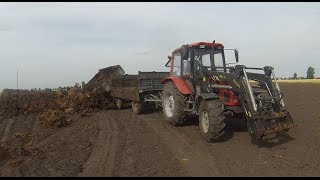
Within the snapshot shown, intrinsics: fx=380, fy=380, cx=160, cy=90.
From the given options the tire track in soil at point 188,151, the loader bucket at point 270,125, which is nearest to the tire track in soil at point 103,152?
the tire track in soil at point 188,151

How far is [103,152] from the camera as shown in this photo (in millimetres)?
8859

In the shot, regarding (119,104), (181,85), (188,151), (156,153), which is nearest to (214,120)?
(188,151)

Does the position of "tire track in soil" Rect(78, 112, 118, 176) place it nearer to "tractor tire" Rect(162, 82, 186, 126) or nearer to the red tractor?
"tractor tire" Rect(162, 82, 186, 126)

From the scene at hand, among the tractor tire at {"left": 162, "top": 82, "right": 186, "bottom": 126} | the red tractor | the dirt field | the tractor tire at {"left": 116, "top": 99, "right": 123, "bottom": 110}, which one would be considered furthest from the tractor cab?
the tractor tire at {"left": 116, "top": 99, "right": 123, "bottom": 110}

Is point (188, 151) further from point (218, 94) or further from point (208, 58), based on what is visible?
point (208, 58)

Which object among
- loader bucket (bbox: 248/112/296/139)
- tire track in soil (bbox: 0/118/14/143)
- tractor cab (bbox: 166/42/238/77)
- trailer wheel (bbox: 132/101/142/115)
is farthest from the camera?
trailer wheel (bbox: 132/101/142/115)

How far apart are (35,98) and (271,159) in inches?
525

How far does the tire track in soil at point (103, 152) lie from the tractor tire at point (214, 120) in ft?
7.80

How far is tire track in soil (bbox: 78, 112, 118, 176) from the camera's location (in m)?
7.34

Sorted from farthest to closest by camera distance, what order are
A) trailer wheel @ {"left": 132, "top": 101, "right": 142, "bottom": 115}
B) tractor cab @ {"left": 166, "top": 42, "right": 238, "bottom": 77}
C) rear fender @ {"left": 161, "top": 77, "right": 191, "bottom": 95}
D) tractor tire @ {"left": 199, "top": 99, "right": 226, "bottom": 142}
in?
trailer wheel @ {"left": 132, "top": 101, "right": 142, "bottom": 115}, rear fender @ {"left": 161, "top": 77, "right": 191, "bottom": 95}, tractor cab @ {"left": 166, "top": 42, "right": 238, "bottom": 77}, tractor tire @ {"left": 199, "top": 99, "right": 226, "bottom": 142}

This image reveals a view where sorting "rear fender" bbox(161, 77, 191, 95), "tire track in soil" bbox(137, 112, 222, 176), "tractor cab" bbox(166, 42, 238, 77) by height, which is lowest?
"tire track in soil" bbox(137, 112, 222, 176)

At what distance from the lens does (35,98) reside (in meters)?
18.2

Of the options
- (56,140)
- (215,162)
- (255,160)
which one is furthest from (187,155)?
(56,140)

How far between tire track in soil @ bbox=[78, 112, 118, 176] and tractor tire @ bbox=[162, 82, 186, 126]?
1.73 metres
